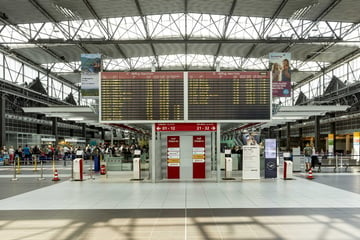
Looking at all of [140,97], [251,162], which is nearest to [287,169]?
[251,162]

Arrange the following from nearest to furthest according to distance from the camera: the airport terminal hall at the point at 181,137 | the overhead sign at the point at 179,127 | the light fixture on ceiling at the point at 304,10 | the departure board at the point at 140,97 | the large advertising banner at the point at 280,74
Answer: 1. the airport terminal hall at the point at 181,137
2. the departure board at the point at 140,97
3. the overhead sign at the point at 179,127
4. the light fixture on ceiling at the point at 304,10
5. the large advertising banner at the point at 280,74

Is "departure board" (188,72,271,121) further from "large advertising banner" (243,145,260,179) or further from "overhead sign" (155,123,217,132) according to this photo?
"large advertising banner" (243,145,260,179)

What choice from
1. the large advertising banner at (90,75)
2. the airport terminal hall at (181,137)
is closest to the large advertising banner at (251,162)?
the airport terminal hall at (181,137)

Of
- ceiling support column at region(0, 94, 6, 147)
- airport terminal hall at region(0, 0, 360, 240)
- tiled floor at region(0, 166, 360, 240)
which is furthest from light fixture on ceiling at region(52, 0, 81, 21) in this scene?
tiled floor at region(0, 166, 360, 240)

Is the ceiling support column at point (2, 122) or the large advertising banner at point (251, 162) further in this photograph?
the ceiling support column at point (2, 122)

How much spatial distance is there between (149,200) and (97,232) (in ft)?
12.8

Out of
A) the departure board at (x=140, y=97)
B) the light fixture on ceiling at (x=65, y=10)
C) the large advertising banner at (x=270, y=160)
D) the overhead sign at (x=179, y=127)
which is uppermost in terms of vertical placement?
the light fixture on ceiling at (x=65, y=10)

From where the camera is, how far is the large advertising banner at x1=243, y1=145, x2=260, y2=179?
661 inches

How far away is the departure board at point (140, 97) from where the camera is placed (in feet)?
50.7

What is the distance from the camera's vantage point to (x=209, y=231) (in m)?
7.01

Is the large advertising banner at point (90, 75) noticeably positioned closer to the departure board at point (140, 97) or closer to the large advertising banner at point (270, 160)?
the departure board at point (140, 97)

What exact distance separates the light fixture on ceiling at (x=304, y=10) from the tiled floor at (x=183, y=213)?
15631mm

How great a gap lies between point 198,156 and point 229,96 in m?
3.15

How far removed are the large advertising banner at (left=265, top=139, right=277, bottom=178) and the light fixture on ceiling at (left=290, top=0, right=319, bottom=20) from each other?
40.5 ft
